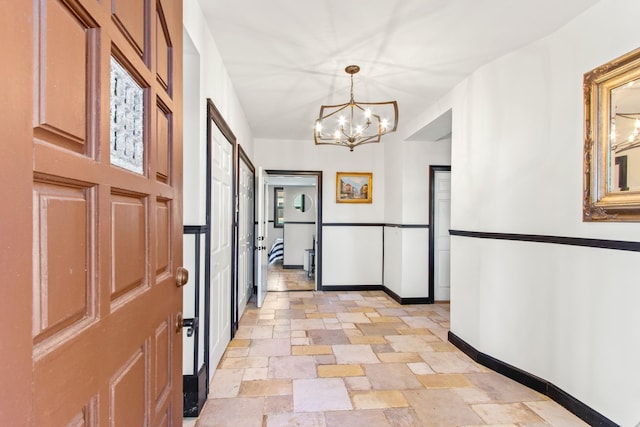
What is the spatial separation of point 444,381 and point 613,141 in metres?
1.96

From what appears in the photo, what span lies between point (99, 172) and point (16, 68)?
0.24 metres

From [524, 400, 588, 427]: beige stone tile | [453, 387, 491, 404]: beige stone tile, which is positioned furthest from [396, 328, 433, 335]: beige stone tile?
[524, 400, 588, 427]: beige stone tile

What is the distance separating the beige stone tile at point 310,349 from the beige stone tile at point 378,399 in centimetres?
74

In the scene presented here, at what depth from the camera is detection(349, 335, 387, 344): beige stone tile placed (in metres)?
3.36

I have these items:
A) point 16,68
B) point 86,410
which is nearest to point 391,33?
point 16,68

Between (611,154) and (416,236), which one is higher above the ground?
(611,154)

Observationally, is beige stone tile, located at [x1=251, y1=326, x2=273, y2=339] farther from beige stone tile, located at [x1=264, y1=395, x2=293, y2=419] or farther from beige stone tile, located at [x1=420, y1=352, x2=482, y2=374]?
beige stone tile, located at [x1=420, y1=352, x2=482, y2=374]

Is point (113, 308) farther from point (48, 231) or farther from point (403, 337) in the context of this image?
point (403, 337)

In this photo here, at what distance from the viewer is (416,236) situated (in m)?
4.86

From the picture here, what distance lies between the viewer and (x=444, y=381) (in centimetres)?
259

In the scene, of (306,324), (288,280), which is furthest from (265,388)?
(288,280)

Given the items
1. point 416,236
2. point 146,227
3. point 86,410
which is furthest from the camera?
point 416,236

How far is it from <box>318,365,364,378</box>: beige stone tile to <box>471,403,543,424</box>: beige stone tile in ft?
2.83

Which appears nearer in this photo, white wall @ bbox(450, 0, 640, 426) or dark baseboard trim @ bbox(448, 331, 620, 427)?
white wall @ bbox(450, 0, 640, 426)
